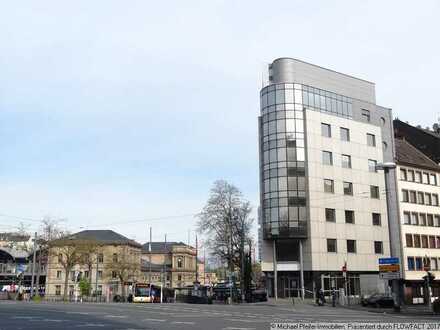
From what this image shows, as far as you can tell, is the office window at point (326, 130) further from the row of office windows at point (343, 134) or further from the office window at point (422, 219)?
the office window at point (422, 219)

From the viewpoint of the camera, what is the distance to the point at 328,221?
62219mm

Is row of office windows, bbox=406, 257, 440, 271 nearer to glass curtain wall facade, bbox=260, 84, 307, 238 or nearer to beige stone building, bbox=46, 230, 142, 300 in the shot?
glass curtain wall facade, bbox=260, 84, 307, 238

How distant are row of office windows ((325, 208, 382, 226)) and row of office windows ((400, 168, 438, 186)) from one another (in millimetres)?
6772

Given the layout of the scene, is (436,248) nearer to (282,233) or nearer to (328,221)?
(328,221)

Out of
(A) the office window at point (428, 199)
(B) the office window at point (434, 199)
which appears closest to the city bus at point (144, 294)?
(A) the office window at point (428, 199)

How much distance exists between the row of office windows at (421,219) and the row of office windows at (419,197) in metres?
1.62

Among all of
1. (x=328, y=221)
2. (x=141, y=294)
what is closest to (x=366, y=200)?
(x=328, y=221)

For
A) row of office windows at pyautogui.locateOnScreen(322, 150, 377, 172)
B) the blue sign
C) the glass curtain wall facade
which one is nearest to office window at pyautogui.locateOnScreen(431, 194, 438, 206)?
row of office windows at pyautogui.locateOnScreen(322, 150, 377, 172)

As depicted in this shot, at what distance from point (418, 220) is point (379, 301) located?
27952 millimetres

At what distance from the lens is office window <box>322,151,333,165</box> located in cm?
6419

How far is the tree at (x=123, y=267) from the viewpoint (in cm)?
9112

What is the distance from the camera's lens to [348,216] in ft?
211

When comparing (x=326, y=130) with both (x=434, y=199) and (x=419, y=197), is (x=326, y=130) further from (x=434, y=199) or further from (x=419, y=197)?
(x=434, y=199)

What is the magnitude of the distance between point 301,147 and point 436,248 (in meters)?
25.1
